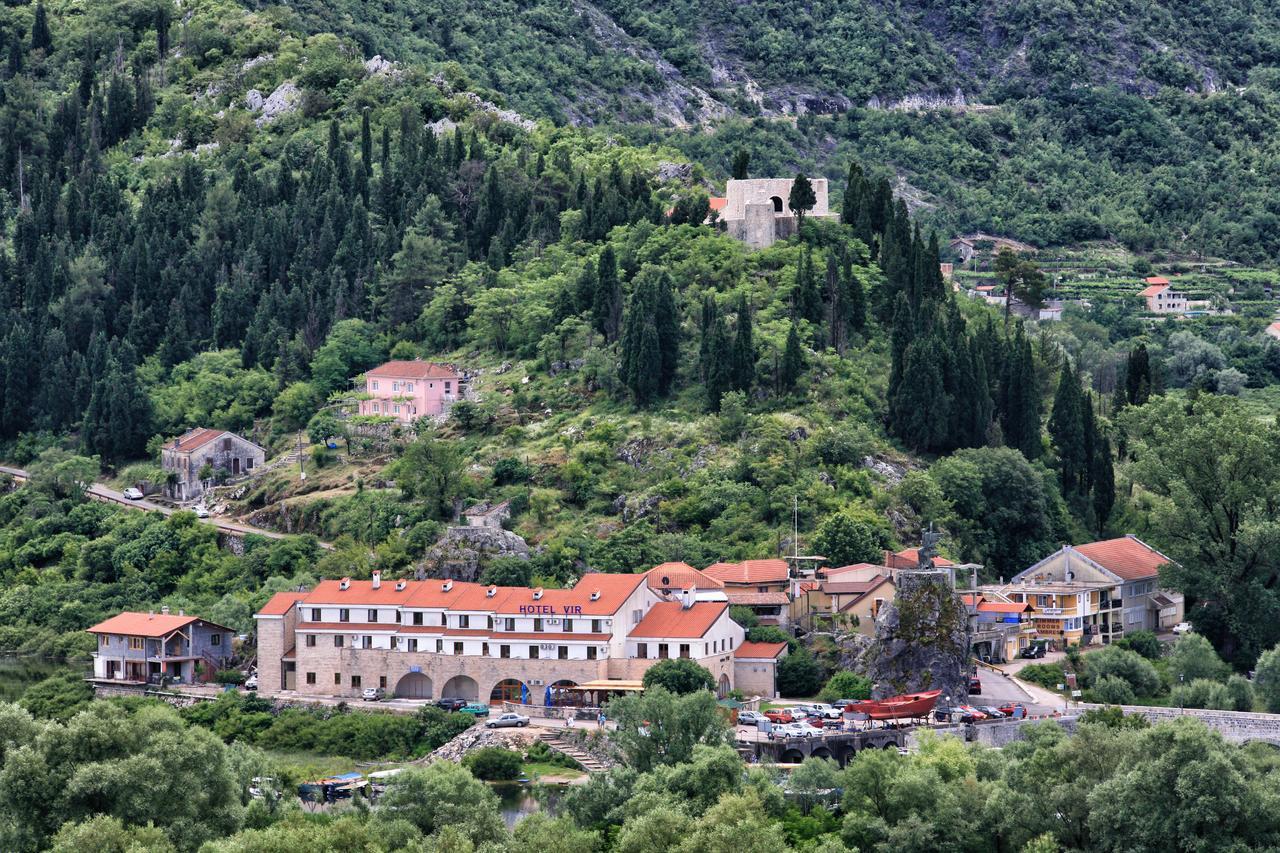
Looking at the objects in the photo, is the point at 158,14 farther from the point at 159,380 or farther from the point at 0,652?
the point at 0,652

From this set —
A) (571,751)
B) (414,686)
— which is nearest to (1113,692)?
(571,751)

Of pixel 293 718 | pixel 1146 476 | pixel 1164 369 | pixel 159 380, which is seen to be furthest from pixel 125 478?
pixel 1164 369

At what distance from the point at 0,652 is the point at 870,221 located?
148ft

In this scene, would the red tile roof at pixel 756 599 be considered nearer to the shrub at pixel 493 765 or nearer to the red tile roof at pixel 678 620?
the red tile roof at pixel 678 620

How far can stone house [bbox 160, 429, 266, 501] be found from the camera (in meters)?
114

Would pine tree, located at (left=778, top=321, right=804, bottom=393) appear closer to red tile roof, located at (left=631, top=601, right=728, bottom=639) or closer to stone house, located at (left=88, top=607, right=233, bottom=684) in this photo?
red tile roof, located at (left=631, top=601, right=728, bottom=639)

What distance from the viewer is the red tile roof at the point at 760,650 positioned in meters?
84.9

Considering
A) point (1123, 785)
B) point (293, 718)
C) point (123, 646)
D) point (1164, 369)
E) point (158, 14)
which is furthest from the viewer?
point (158, 14)

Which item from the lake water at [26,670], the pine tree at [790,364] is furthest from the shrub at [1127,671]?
the lake water at [26,670]

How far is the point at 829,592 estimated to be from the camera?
88875 mm

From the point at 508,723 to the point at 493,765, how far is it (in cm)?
452

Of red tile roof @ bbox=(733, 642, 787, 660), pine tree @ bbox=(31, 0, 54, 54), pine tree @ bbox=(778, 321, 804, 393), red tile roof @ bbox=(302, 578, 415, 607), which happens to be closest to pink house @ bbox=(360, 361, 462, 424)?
pine tree @ bbox=(778, 321, 804, 393)

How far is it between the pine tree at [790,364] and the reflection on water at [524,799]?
31016 millimetres

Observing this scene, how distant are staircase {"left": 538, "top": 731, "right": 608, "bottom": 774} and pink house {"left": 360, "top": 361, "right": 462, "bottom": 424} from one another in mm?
33762
